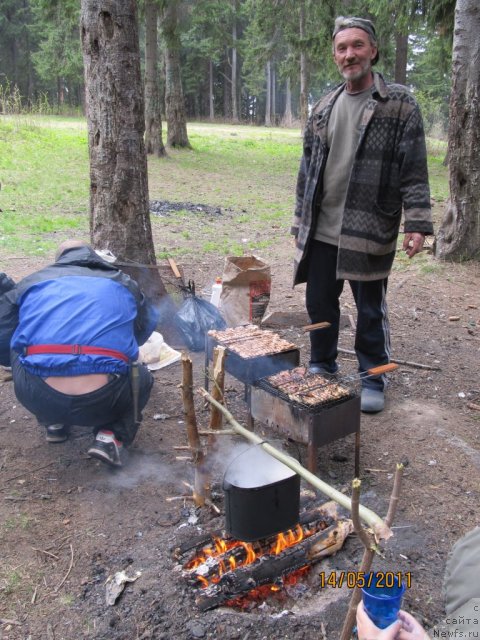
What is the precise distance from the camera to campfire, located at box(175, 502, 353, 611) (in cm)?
242

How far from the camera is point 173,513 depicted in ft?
10.1

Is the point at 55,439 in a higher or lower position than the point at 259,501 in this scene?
lower

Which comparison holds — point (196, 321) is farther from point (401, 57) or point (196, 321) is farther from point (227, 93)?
point (227, 93)

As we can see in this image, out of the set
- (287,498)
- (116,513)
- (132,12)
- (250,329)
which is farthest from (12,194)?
(287,498)

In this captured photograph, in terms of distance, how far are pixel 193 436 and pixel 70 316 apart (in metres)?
0.97

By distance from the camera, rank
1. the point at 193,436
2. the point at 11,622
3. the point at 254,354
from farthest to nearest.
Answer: the point at 254,354, the point at 193,436, the point at 11,622

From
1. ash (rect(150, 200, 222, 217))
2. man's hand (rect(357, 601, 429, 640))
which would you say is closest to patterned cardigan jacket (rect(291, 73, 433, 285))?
man's hand (rect(357, 601, 429, 640))

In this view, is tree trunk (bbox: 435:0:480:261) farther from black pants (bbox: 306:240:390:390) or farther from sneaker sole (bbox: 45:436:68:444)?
sneaker sole (bbox: 45:436:68:444)

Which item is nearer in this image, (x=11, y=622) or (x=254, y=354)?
(x=11, y=622)

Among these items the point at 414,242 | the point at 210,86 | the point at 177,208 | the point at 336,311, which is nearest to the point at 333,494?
the point at 414,242

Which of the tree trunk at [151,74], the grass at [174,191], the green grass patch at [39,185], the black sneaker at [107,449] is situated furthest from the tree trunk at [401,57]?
the black sneaker at [107,449]

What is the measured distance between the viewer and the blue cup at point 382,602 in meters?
1.59

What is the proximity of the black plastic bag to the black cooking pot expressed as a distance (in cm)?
259

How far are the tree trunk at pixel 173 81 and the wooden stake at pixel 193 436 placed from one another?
14.5m
